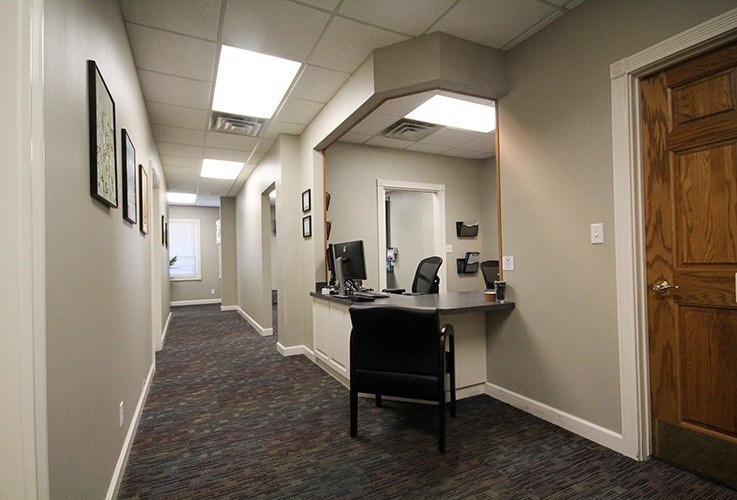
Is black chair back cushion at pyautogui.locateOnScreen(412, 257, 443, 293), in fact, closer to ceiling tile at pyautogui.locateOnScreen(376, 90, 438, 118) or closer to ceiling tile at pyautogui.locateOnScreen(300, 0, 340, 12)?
ceiling tile at pyautogui.locateOnScreen(376, 90, 438, 118)

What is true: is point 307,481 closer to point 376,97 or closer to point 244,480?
point 244,480

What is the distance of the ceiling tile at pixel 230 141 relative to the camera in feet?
14.4

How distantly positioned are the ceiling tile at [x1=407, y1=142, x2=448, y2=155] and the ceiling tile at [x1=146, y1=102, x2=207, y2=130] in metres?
2.52

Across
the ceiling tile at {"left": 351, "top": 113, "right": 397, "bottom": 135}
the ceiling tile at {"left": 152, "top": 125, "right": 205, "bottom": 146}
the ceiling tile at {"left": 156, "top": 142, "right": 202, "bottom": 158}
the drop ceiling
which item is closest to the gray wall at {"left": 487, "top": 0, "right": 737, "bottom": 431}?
the drop ceiling

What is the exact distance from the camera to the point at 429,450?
209 centimetres

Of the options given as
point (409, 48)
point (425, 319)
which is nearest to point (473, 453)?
point (425, 319)

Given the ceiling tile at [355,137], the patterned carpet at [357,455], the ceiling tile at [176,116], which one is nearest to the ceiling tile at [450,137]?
the ceiling tile at [355,137]

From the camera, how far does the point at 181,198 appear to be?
334 inches

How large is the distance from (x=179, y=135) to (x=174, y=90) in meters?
1.26

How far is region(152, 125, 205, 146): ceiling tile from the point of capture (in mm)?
4152

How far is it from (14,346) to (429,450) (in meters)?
1.94

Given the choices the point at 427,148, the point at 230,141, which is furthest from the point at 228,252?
the point at 427,148

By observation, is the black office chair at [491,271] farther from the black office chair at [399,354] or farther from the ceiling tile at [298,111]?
the ceiling tile at [298,111]

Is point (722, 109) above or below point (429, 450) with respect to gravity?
above
